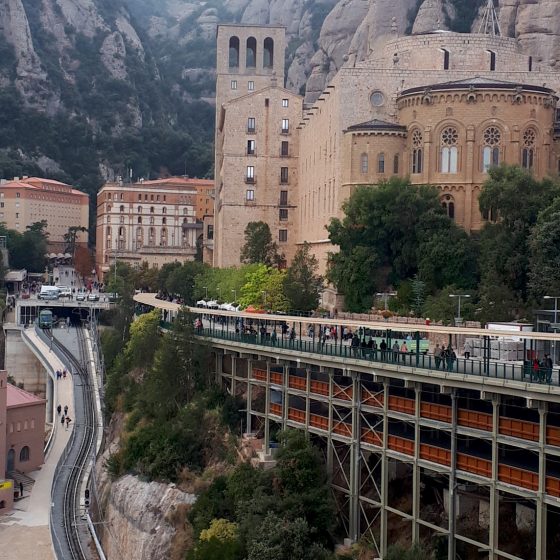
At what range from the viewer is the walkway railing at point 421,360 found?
29.6 meters

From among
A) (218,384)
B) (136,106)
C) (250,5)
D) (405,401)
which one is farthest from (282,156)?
(250,5)

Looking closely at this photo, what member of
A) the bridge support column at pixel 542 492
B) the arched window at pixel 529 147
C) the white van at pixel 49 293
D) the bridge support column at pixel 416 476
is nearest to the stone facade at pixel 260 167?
the white van at pixel 49 293

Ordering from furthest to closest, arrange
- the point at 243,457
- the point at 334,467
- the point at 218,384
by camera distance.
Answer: the point at 218,384 → the point at 243,457 → the point at 334,467

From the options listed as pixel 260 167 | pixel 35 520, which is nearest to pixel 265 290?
pixel 35 520

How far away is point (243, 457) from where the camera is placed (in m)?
42.7

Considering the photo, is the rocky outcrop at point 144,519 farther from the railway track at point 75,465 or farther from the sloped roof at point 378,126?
the sloped roof at point 378,126

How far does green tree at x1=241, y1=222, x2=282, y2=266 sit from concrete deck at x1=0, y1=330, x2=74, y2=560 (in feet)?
69.2

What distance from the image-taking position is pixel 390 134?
2579 inches

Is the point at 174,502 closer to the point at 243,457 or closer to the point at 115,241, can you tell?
the point at 243,457

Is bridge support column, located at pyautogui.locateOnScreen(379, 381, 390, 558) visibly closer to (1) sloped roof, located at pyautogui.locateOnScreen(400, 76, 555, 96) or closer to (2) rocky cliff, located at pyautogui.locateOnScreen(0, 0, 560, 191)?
(1) sloped roof, located at pyautogui.locateOnScreen(400, 76, 555, 96)

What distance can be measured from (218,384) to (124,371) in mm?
18211

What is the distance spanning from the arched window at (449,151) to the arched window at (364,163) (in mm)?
5113

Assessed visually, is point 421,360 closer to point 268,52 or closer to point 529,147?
point 529,147

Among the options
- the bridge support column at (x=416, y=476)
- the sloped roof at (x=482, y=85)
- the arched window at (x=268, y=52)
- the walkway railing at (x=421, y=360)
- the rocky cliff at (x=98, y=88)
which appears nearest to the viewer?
the walkway railing at (x=421, y=360)
